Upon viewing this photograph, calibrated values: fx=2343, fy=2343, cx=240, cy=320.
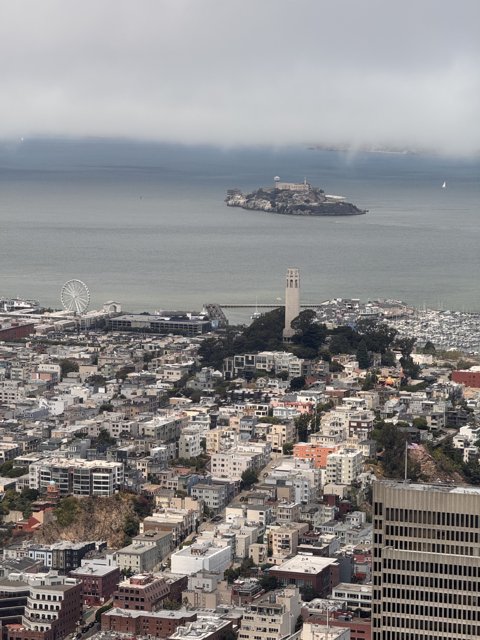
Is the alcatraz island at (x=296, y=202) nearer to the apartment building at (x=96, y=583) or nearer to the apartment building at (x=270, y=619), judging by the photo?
the apartment building at (x=96, y=583)

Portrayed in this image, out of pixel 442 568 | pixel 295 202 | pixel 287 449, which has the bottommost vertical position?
pixel 287 449

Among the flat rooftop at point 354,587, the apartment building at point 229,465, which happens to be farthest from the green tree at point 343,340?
the flat rooftop at point 354,587

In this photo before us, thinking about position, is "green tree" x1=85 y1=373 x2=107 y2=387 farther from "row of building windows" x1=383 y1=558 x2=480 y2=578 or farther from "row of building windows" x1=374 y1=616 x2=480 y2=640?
"row of building windows" x1=383 y1=558 x2=480 y2=578

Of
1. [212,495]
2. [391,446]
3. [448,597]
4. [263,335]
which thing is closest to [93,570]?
[212,495]

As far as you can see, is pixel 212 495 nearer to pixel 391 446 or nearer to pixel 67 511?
pixel 67 511

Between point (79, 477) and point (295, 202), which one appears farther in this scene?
point (295, 202)

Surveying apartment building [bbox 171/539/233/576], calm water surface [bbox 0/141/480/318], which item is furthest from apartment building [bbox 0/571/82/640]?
calm water surface [bbox 0/141/480/318]
